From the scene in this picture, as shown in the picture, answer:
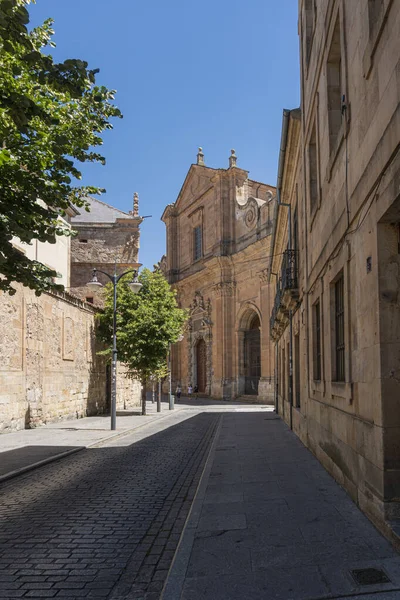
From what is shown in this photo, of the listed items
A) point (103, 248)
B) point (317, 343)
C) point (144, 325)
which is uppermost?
point (103, 248)

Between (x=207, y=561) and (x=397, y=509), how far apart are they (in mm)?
1809

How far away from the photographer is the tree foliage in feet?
80.5

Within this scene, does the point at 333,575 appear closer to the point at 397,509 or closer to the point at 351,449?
the point at 397,509

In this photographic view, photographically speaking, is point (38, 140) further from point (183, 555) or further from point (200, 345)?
point (200, 345)

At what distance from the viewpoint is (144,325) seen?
2453 cm

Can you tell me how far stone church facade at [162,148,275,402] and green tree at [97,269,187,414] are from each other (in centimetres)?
1022

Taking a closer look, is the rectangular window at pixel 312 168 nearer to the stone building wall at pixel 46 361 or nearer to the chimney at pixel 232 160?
the stone building wall at pixel 46 361

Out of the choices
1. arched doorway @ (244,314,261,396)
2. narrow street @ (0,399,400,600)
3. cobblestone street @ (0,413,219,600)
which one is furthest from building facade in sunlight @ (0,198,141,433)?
arched doorway @ (244,314,261,396)

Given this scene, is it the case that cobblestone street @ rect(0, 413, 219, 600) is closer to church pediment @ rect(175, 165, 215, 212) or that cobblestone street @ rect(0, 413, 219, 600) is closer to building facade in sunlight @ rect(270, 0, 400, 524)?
building facade in sunlight @ rect(270, 0, 400, 524)

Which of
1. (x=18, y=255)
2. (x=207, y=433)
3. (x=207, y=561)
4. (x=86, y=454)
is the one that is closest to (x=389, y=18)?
(x=207, y=561)

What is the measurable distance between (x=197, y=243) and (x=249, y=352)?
13078 mm

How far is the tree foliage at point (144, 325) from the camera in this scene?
80.5 ft

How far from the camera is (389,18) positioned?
15.7 ft

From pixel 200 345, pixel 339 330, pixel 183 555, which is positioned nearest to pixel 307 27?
pixel 339 330
